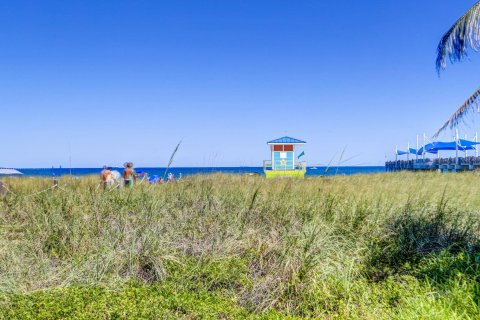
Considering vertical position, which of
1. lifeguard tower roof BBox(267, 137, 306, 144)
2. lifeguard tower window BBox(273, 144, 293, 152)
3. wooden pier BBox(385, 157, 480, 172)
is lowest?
wooden pier BBox(385, 157, 480, 172)

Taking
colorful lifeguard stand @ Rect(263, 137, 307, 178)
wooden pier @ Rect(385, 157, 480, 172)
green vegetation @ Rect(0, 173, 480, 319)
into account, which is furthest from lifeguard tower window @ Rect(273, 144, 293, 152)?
green vegetation @ Rect(0, 173, 480, 319)

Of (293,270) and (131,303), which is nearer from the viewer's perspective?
(131,303)

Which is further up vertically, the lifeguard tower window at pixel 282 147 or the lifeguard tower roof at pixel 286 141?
the lifeguard tower roof at pixel 286 141

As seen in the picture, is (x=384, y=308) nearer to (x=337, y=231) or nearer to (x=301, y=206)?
(x=337, y=231)

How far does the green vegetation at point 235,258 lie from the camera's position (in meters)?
3.54

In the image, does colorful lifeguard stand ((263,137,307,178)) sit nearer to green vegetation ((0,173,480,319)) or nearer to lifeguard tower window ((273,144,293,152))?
lifeguard tower window ((273,144,293,152))

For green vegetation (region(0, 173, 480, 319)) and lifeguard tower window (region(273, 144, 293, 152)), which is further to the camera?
lifeguard tower window (region(273, 144, 293, 152))

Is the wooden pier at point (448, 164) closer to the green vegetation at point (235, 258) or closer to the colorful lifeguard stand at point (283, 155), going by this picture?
the colorful lifeguard stand at point (283, 155)

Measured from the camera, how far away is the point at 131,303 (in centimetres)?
341

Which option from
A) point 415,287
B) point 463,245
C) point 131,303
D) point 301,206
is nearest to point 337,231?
point 301,206

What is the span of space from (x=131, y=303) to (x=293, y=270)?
70.9 inches

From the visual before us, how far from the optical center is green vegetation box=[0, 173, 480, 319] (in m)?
3.54

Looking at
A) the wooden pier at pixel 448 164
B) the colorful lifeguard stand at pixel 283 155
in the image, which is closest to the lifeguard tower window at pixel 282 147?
the colorful lifeguard stand at pixel 283 155

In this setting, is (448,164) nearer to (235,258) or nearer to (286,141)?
(286,141)
